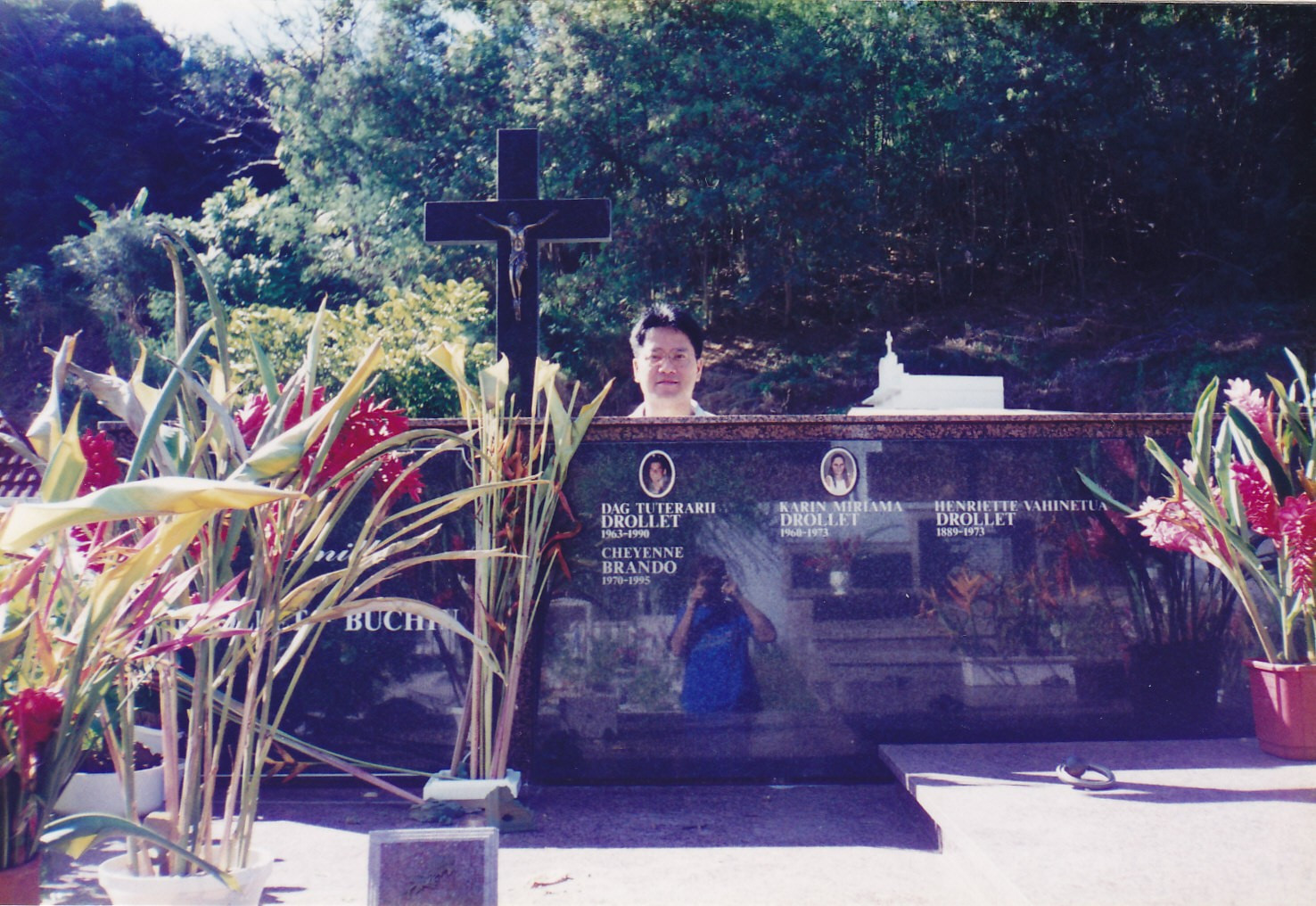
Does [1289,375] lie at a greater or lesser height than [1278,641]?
greater

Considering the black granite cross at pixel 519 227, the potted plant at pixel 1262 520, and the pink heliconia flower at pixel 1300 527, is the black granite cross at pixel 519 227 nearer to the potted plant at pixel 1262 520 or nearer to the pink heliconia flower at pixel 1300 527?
the potted plant at pixel 1262 520

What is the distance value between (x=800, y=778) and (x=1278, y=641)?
1691 mm

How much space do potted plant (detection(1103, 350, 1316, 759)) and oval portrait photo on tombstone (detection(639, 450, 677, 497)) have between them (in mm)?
1503

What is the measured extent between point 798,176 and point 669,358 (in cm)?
884

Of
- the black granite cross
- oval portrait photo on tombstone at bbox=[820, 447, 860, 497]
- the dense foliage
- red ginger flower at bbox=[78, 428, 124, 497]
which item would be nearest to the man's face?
the black granite cross

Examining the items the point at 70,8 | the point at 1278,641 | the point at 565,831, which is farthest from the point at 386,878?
the point at 70,8

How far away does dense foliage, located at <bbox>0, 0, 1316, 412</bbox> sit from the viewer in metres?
12.0

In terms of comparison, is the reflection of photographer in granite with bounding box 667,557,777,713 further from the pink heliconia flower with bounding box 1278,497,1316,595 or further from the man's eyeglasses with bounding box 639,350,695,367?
the pink heliconia flower with bounding box 1278,497,1316,595

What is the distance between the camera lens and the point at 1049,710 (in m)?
3.44

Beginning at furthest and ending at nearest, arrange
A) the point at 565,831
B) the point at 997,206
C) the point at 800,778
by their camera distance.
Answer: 1. the point at 997,206
2. the point at 800,778
3. the point at 565,831

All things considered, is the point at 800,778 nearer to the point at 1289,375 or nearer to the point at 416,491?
the point at 416,491

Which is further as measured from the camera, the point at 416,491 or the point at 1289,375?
the point at 1289,375

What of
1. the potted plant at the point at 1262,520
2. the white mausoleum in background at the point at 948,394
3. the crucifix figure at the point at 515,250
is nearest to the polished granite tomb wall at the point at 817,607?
the potted plant at the point at 1262,520

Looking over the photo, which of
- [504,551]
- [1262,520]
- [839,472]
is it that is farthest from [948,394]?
[504,551]
